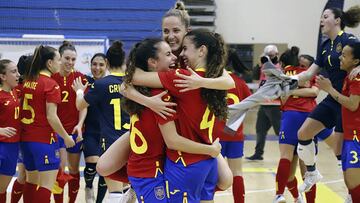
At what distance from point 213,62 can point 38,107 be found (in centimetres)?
230

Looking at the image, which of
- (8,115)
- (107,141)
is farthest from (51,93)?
(107,141)

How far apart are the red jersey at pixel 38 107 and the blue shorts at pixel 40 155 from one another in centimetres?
5

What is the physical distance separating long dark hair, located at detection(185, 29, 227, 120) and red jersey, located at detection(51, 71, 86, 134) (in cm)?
300

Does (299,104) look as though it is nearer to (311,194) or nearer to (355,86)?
(311,194)

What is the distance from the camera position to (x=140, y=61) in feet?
11.5

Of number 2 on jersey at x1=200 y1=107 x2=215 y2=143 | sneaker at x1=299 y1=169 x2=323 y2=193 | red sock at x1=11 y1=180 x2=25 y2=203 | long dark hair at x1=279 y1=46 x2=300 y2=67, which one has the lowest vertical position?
red sock at x1=11 y1=180 x2=25 y2=203

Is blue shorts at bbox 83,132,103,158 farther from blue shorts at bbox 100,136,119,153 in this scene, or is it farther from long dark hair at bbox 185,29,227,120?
long dark hair at bbox 185,29,227,120

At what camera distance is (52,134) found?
5309mm

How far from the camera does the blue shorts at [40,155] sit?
519 cm

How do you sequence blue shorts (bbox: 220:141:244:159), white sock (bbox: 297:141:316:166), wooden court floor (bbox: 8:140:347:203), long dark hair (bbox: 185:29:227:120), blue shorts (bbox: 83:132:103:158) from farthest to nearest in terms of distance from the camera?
wooden court floor (bbox: 8:140:347:203), blue shorts (bbox: 83:132:103:158), white sock (bbox: 297:141:316:166), blue shorts (bbox: 220:141:244:159), long dark hair (bbox: 185:29:227:120)

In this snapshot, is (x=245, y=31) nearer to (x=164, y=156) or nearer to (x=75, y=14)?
(x=75, y=14)

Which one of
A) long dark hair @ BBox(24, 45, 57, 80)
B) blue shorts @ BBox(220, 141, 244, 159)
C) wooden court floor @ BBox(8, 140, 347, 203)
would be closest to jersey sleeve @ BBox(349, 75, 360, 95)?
blue shorts @ BBox(220, 141, 244, 159)

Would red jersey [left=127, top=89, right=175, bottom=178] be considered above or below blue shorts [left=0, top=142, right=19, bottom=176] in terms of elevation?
above

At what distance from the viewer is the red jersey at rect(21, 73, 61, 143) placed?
202 inches
